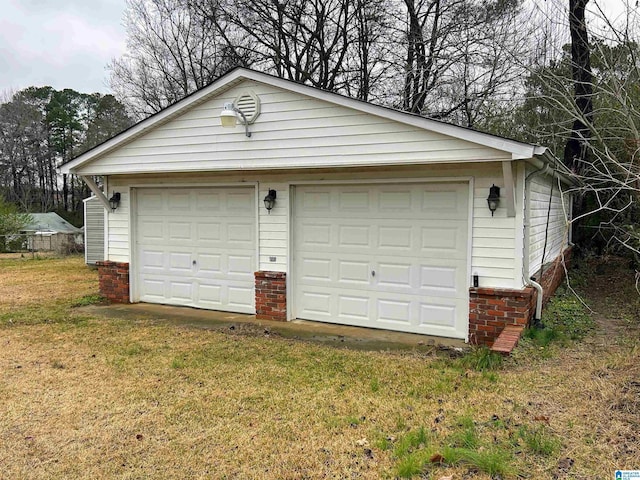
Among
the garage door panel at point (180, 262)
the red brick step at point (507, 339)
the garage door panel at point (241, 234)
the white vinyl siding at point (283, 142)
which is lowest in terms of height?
the red brick step at point (507, 339)

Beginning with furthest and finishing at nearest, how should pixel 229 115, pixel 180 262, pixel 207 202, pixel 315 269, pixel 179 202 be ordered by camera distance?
pixel 180 262 < pixel 179 202 < pixel 207 202 < pixel 315 269 < pixel 229 115

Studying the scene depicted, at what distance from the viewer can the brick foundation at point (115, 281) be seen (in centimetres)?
877

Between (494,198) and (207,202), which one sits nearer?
(494,198)

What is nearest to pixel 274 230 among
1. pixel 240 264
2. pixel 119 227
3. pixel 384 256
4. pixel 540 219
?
pixel 240 264

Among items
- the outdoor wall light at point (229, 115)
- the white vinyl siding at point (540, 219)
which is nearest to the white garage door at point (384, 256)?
the white vinyl siding at point (540, 219)

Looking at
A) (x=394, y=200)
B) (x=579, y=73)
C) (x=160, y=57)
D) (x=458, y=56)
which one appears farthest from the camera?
(x=160, y=57)

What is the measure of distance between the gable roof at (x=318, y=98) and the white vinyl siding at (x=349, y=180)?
0.57 m

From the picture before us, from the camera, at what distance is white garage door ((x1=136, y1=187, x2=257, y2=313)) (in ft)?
25.8

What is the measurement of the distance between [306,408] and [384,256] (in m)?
3.09

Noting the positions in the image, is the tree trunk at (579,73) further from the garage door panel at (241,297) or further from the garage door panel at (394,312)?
the garage door panel at (241,297)

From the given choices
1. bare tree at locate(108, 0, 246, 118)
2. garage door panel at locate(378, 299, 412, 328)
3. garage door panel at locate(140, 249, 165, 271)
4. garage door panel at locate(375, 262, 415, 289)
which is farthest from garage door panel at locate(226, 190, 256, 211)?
bare tree at locate(108, 0, 246, 118)

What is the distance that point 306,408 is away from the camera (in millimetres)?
4133

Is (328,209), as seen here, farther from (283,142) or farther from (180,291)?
(180,291)

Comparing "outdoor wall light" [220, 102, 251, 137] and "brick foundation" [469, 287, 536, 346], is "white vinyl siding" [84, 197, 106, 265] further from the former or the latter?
"brick foundation" [469, 287, 536, 346]
